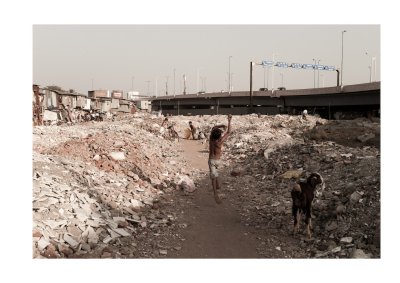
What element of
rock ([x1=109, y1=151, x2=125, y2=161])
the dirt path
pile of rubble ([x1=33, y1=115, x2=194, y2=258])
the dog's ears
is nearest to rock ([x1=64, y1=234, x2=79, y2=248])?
pile of rubble ([x1=33, y1=115, x2=194, y2=258])

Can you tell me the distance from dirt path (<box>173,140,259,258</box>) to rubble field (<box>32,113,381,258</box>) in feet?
0.40

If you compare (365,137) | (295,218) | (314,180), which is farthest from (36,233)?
(365,137)

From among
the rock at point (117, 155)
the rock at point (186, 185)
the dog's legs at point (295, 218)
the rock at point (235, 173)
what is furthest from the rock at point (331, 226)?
the rock at point (117, 155)

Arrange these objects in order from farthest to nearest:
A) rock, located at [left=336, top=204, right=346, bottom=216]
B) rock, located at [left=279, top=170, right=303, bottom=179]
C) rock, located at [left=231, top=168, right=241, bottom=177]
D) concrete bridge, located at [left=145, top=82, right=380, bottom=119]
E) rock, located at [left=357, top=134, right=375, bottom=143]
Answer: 1. concrete bridge, located at [left=145, top=82, right=380, bottom=119]
2. rock, located at [left=357, top=134, right=375, bottom=143]
3. rock, located at [left=231, top=168, right=241, bottom=177]
4. rock, located at [left=279, top=170, right=303, bottom=179]
5. rock, located at [left=336, top=204, right=346, bottom=216]

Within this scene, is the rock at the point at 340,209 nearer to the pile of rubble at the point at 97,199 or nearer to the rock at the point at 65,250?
the pile of rubble at the point at 97,199

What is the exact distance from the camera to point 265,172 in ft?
41.4

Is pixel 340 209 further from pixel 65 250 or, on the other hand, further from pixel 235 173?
pixel 235 173

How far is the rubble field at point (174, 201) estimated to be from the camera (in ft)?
21.4

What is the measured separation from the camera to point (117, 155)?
1186 cm

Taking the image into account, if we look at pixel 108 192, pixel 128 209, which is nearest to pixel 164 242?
pixel 128 209

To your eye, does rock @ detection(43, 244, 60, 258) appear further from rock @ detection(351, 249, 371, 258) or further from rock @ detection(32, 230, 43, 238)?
rock @ detection(351, 249, 371, 258)

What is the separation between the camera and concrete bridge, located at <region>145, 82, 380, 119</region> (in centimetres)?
2631
